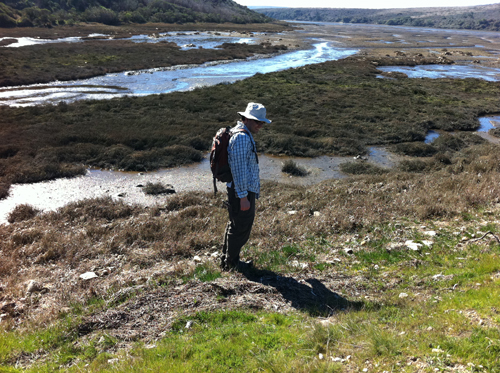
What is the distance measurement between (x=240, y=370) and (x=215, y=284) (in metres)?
1.74

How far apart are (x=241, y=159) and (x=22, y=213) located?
7.52 meters

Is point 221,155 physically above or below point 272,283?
above

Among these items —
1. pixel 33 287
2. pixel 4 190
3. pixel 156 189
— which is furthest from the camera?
pixel 156 189

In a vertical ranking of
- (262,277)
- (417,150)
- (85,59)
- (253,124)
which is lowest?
(262,277)

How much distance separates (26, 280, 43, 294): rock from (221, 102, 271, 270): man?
3242 mm

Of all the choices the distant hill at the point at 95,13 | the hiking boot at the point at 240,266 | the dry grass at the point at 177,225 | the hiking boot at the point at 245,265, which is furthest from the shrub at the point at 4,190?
the distant hill at the point at 95,13

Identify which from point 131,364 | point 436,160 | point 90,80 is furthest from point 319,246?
point 90,80

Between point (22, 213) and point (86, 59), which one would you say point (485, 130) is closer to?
point (22, 213)

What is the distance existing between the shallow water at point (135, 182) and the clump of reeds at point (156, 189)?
0.21 meters

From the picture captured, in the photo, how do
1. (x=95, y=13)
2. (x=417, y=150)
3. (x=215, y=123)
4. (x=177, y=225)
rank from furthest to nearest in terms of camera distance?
(x=95, y=13), (x=215, y=123), (x=417, y=150), (x=177, y=225)

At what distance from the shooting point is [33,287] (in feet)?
17.5

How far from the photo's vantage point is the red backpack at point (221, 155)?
15.1 feet

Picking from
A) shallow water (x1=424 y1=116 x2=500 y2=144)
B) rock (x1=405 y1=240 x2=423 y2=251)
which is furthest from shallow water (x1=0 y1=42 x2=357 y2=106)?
rock (x1=405 y1=240 x2=423 y2=251)

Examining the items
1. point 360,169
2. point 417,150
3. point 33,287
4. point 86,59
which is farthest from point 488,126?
point 86,59
